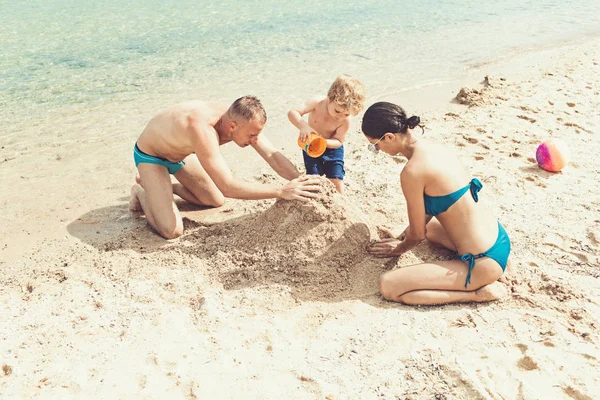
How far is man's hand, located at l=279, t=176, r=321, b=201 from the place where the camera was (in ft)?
12.7

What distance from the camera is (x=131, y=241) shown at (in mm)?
4363

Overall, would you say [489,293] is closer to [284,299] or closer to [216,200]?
[284,299]

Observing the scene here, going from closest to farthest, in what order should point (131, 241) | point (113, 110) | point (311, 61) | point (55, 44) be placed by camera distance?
point (131, 241), point (113, 110), point (311, 61), point (55, 44)

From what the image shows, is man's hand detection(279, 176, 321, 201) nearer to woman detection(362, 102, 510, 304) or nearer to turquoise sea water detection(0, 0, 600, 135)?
woman detection(362, 102, 510, 304)

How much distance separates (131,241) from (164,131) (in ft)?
3.25

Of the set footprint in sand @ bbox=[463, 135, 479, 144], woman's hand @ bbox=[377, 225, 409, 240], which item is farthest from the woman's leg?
footprint in sand @ bbox=[463, 135, 479, 144]

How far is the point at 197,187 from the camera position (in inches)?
195

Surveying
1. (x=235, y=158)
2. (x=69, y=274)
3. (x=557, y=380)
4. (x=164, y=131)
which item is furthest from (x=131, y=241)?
(x=557, y=380)

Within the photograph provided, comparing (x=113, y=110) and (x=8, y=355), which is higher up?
(x=113, y=110)

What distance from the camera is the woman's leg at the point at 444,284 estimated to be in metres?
→ 3.38

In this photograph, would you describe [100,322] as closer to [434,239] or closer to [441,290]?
[441,290]

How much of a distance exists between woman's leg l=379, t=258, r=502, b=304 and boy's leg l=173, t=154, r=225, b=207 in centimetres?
219

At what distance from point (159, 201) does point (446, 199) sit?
2.52m

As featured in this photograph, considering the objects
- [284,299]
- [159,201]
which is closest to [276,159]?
[159,201]
